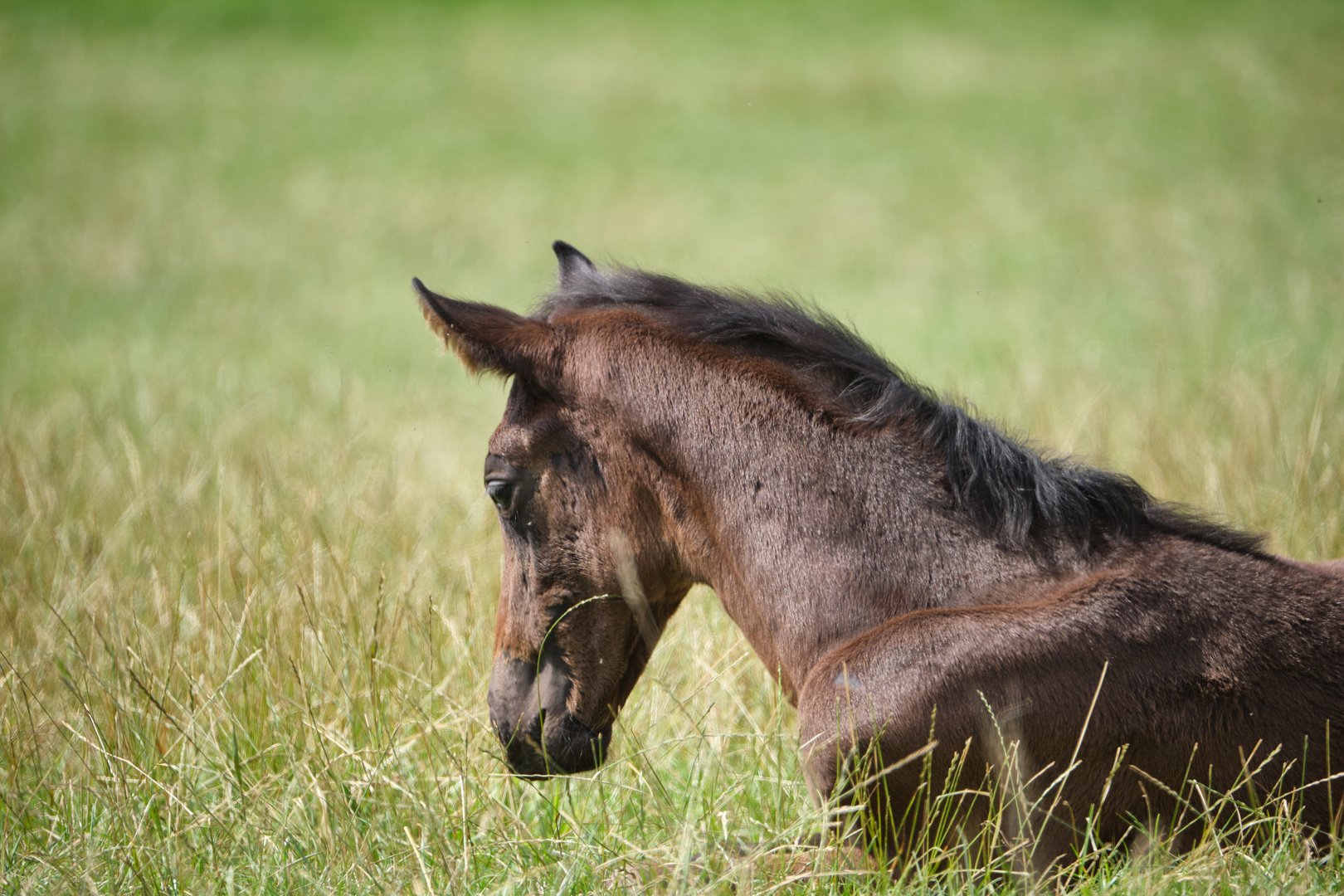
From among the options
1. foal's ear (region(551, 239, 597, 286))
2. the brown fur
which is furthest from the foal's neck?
foal's ear (region(551, 239, 597, 286))

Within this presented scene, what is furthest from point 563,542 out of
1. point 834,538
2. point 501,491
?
point 834,538

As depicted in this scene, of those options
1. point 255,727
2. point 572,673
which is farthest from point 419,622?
point 572,673

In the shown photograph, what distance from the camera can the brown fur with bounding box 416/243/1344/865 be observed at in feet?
7.57

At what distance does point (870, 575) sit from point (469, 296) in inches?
444

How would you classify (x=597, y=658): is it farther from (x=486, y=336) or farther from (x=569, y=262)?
(x=569, y=262)

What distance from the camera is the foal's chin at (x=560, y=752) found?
9.55 ft

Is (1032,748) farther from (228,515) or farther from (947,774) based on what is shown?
(228,515)

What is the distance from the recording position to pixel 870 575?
250cm

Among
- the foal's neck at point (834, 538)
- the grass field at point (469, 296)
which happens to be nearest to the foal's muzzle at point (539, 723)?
the grass field at point (469, 296)

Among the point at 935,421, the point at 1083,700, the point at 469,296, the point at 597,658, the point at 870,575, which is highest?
the point at 935,421

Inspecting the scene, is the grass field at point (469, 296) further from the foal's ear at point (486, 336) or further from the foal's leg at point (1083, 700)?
the foal's ear at point (486, 336)

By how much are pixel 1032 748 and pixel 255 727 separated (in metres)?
2.48

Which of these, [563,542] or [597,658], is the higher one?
[563,542]

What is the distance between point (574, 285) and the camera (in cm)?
297
